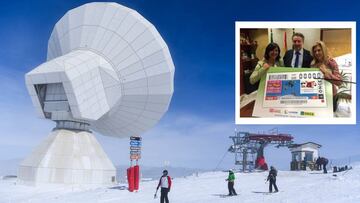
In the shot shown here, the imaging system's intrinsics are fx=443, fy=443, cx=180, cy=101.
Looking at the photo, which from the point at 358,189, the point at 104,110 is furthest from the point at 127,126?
the point at 358,189

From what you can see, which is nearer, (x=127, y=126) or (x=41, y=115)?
(x=41, y=115)

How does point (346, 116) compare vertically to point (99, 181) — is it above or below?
above

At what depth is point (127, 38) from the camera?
33656 mm

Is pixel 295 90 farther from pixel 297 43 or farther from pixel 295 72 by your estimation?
pixel 297 43

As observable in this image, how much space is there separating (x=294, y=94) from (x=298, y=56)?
97.4 inches

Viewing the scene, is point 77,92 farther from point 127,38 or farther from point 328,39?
point 328,39

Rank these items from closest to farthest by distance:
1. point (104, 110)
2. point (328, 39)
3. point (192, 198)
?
point (192, 198) < point (328, 39) < point (104, 110)

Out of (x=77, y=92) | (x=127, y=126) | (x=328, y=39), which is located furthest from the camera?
(x=127, y=126)

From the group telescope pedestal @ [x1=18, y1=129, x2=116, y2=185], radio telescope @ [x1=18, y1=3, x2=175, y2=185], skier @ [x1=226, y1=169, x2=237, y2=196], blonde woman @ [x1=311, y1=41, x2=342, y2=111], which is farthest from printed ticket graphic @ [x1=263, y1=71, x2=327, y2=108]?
telescope pedestal @ [x1=18, y1=129, x2=116, y2=185]

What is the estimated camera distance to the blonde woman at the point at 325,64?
27241 mm

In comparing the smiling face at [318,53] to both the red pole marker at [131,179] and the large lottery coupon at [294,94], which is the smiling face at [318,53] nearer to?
the large lottery coupon at [294,94]

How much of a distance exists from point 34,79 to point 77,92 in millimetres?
3884

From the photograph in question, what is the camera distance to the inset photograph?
2753 centimetres

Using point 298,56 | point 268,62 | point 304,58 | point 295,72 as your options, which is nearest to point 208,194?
point 295,72
